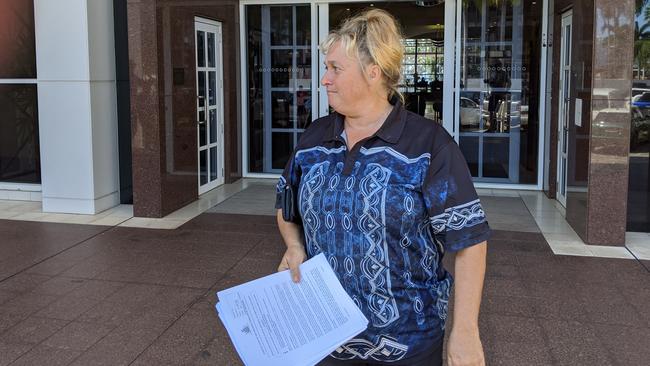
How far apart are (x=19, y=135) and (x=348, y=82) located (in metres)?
7.90

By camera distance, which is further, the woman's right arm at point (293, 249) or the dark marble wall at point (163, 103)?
the dark marble wall at point (163, 103)

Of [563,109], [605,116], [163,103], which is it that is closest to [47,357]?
[163,103]

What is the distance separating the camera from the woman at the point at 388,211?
1.92 meters

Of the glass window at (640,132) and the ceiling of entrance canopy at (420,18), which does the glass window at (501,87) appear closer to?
the ceiling of entrance canopy at (420,18)

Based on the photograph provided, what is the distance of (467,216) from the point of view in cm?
190

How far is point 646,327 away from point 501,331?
100 centimetres

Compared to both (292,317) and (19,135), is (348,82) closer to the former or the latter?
(292,317)

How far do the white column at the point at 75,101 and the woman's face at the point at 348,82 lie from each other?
616 cm

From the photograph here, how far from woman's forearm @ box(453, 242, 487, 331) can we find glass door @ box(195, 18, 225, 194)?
7199 millimetres

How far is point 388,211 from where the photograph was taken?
6.28 ft

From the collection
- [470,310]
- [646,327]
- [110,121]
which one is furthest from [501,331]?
[110,121]

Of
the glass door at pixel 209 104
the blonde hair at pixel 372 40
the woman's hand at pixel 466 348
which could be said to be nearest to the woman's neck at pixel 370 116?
the blonde hair at pixel 372 40

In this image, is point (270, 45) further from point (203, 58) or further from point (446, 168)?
point (446, 168)

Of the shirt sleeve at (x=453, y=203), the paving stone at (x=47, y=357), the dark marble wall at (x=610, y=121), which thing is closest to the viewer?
the shirt sleeve at (x=453, y=203)
